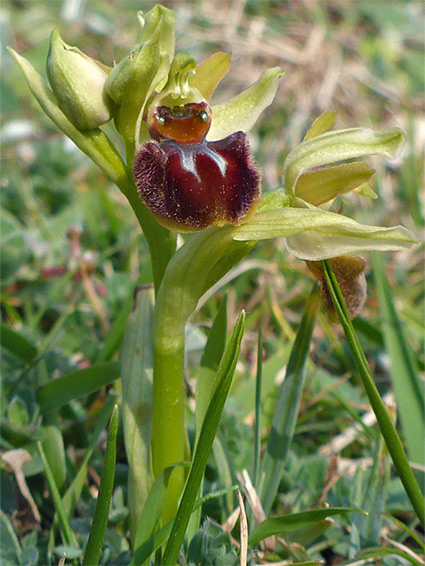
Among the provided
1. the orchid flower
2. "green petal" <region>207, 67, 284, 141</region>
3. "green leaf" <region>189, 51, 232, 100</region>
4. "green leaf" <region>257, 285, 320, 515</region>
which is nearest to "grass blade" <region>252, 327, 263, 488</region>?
"green leaf" <region>257, 285, 320, 515</region>

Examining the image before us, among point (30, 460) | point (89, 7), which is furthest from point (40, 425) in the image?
point (89, 7)

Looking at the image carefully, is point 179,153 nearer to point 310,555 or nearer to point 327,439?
point 310,555

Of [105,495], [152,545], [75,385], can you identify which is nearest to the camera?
[105,495]

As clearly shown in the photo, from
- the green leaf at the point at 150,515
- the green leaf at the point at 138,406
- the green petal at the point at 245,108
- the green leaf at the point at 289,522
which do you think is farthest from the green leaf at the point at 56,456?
the green petal at the point at 245,108

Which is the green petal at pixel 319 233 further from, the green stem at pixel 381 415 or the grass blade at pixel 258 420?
the grass blade at pixel 258 420

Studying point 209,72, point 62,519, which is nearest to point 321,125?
point 209,72

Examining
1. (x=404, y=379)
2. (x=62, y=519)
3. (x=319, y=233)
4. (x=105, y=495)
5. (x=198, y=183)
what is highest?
(x=198, y=183)

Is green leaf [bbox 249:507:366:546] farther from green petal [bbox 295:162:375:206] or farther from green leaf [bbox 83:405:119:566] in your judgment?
green petal [bbox 295:162:375:206]

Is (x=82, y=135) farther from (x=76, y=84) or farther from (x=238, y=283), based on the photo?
(x=238, y=283)
